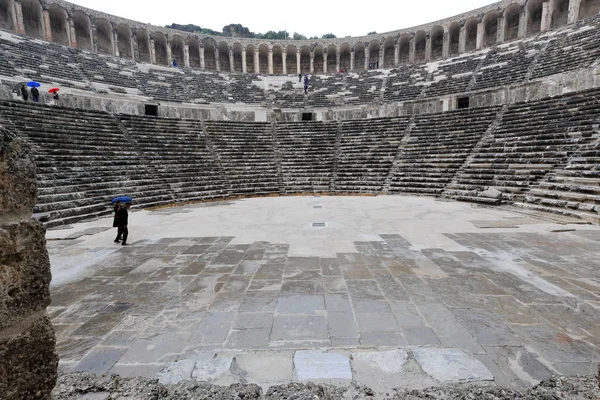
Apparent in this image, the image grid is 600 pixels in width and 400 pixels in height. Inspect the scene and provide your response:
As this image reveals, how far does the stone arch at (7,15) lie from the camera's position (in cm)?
2164

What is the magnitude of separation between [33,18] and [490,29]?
38548mm

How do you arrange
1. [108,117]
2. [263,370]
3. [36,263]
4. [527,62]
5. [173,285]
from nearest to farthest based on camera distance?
[36,263] < [263,370] < [173,285] < [108,117] < [527,62]

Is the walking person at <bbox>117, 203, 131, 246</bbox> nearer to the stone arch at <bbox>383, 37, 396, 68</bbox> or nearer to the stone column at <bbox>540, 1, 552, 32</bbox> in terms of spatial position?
the stone arch at <bbox>383, 37, 396, 68</bbox>

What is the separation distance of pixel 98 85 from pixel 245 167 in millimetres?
12626

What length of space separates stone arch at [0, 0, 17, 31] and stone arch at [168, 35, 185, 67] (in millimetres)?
11331

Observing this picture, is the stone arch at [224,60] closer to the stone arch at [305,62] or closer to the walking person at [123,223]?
the stone arch at [305,62]

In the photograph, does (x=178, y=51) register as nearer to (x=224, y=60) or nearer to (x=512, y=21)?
(x=224, y=60)

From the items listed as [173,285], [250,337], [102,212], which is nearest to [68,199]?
[102,212]

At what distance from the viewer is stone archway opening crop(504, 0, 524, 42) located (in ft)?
81.4

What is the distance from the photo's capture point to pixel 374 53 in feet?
105

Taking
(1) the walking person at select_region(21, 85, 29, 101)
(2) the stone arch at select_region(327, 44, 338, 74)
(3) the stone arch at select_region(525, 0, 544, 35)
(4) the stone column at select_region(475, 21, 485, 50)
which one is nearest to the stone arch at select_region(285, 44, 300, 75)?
(2) the stone arch at select_region(327, 44, 338, 74)

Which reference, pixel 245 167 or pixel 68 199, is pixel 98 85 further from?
pixel 68 199

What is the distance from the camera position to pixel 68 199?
373 inches

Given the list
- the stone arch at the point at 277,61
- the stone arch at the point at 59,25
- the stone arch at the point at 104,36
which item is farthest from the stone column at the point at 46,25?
the stone arch at the point at 277,61
